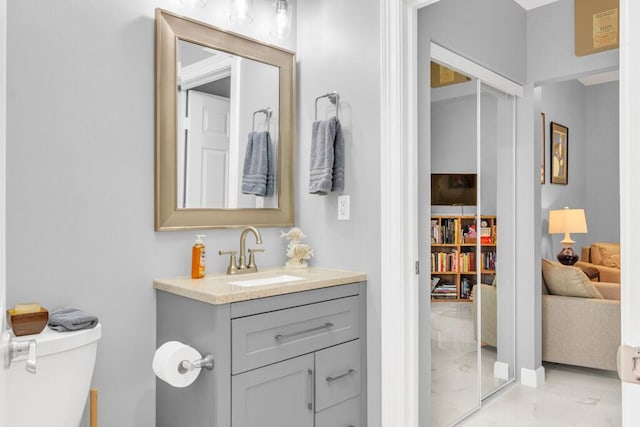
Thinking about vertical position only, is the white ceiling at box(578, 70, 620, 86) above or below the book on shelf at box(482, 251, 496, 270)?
above

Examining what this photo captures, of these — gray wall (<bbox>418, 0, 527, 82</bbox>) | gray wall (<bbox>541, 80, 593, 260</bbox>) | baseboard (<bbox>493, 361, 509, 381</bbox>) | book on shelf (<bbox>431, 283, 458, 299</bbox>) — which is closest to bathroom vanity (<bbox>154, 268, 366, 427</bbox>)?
book on shelf (<bbox>431, 283, 458, 299</bbox>)

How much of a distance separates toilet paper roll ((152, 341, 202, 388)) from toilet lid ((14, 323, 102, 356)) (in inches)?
9.7

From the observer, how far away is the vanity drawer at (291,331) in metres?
1.65

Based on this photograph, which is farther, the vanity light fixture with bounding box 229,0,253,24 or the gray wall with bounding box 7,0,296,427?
the vanity light fixture with bounding box 229,0,253,24

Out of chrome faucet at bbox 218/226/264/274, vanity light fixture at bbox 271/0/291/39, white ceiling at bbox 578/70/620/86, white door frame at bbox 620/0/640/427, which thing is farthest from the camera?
A: white ceiling at bbox 578/70/620/86

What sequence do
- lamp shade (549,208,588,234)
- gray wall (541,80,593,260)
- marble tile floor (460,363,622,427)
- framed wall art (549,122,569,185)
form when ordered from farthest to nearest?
framed wall art (549,122,569,185) < gray wall (541,80,593,260) < lamp shade (549,208,588,234) < marble tile floor (460,363,622,427)

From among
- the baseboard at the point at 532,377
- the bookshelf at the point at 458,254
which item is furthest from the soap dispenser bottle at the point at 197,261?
the baseboard at the point at 532,377

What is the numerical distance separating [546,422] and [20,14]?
3.25m

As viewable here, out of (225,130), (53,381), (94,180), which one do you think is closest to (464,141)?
(225,130)

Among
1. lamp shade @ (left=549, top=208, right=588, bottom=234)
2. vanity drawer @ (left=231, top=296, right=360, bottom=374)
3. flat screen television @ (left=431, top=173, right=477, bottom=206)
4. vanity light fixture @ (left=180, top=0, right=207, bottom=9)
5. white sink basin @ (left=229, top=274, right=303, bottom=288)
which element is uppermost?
vanity light fixture @ (left=180, top=0, right=207, bottom=9)

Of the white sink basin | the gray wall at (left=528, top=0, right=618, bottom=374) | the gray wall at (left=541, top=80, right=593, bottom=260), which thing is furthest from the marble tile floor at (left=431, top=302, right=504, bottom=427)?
the gray wall at (left=541, top=80, right=593, bottom=260)

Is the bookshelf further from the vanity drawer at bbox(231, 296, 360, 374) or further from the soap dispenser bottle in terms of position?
the soap dispenser bottle

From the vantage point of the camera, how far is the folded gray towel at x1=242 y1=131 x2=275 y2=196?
230 centimetres

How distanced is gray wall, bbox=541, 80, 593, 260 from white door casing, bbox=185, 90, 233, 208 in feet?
13.0
